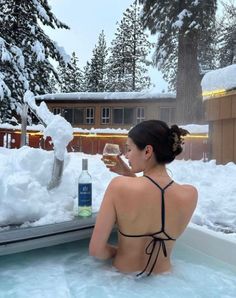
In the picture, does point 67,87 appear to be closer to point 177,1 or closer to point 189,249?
point 177,1

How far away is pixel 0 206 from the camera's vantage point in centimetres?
222

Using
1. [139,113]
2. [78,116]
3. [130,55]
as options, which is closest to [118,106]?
[139,113]

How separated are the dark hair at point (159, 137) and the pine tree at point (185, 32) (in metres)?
→ 10.7

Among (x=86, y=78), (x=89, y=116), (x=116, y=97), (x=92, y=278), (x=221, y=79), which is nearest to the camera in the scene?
(x=92, y=278)

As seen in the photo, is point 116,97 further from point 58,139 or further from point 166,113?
point 58,139

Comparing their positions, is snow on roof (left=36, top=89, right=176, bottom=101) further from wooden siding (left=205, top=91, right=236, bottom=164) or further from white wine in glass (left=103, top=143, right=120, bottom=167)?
white wine in glass (left=103, top=143, right=120, bottom=167)

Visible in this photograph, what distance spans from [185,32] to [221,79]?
226 inches

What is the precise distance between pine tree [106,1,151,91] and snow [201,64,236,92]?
72.5 feet

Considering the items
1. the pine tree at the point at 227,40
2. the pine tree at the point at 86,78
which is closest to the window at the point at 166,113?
the pine tree at the point at 227,40

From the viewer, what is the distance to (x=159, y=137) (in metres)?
1.77

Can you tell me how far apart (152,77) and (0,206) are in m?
28.2

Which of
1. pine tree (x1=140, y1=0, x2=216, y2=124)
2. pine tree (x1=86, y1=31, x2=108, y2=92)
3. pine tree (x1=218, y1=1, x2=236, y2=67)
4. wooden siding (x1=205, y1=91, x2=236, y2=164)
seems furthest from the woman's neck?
pine tree (x1=86, y1=31, x2=108, y2=92)

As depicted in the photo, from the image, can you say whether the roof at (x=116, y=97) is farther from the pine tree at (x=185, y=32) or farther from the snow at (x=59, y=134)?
the snow at (x=59, y=134)

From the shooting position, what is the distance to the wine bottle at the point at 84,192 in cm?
236
